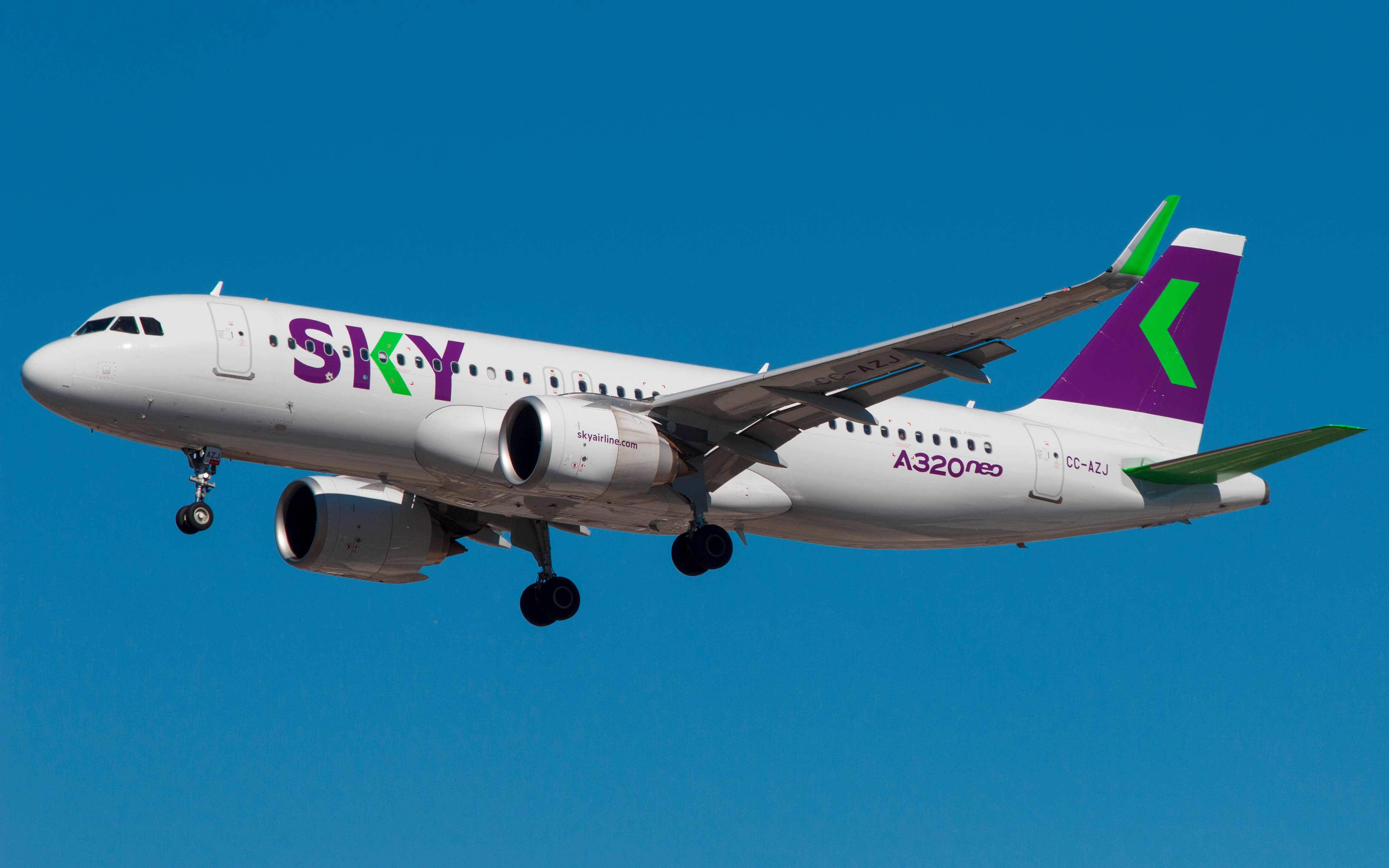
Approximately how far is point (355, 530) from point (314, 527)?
850 millimetres

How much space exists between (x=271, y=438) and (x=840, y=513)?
1059 cm

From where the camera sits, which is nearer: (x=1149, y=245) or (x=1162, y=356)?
(x=1149, y=245)

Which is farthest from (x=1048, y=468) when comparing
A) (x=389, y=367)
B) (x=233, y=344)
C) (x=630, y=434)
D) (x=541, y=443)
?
(x=233, y=344)

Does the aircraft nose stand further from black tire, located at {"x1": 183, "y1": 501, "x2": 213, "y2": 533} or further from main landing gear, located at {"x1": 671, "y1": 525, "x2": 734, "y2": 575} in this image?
main landing gear, located at {"x1": 671, "y1": 525, "x2": 734, "y2": 575}

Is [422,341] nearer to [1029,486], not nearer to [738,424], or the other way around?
[738,424]

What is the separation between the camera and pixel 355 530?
3038cm

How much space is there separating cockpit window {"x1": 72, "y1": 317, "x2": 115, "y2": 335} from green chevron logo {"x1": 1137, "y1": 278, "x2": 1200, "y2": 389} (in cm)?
2166

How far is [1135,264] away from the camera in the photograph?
21062 mm

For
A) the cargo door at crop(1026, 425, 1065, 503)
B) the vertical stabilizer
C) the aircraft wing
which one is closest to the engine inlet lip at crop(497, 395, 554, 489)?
the aircraft wing

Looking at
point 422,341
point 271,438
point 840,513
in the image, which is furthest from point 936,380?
point 271,438

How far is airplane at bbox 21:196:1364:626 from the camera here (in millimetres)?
24688

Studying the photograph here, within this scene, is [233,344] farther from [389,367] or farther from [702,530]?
[702,530]

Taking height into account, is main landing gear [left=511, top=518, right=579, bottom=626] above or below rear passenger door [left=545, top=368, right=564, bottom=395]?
below

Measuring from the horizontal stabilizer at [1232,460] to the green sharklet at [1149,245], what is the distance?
6.19m
